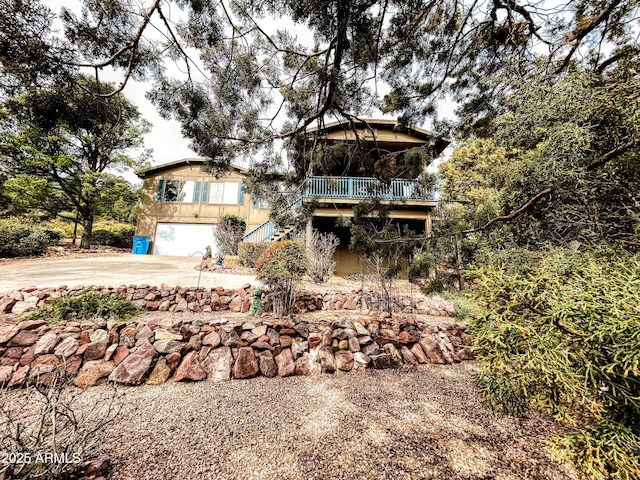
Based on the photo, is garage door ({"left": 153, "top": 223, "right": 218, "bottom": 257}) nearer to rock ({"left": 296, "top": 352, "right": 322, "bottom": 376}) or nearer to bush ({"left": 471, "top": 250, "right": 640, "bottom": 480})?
rock ({"left": 296, "top": 352, "right": 322, "bottom": 376})

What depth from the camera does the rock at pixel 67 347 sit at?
250cm

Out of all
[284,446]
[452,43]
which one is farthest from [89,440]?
[452,43]

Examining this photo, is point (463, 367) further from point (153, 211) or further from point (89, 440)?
point (153, 211)

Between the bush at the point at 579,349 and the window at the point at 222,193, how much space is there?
46.5 ft

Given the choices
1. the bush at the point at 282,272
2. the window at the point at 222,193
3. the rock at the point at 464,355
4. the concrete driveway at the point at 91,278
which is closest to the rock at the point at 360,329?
the rock at the point at 464,355

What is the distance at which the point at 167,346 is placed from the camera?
2.66 metres

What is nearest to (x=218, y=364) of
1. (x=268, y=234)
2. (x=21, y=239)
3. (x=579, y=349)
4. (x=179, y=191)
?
(x=579, y=349)

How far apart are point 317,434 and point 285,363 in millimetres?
1078

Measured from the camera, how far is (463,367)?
3053 mm

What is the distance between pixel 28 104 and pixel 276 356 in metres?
3.45

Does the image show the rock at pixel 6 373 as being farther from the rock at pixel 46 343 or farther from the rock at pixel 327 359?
the rock at pixel 327 359

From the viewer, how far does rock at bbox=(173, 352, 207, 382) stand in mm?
2490

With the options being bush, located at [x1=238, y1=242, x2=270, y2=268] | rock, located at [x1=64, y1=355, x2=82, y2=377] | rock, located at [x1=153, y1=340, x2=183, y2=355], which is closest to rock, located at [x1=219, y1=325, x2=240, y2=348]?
rock, located at [x1=153, y1=340, x2=183, y2=355]

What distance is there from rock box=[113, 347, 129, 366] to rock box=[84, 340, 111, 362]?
119mm
